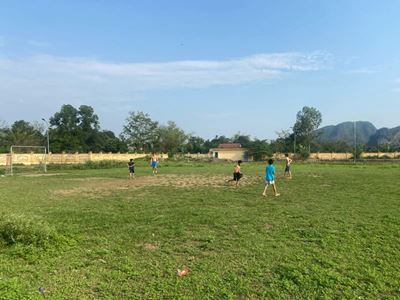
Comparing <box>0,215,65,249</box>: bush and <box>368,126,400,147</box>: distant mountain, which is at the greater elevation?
<box>368,126,400,147</box>: distant mountain

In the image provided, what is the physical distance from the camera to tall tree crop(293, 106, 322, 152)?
91438mm

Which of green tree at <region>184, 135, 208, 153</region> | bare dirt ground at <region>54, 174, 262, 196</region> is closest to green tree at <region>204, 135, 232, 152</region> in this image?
green tree at <region>184, 135, 208, 153</region>

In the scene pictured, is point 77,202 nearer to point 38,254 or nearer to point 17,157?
point 38,254

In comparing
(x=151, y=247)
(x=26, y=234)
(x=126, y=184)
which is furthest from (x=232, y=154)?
(x=26, y=234)

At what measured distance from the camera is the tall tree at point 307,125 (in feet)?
300

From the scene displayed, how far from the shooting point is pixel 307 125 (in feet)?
300

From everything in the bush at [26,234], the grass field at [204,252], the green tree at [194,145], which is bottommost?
the grass field at [204,252]

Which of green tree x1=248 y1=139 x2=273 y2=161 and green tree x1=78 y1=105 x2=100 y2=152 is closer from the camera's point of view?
green tree x1=248 y1=139 x2=273 y2=161

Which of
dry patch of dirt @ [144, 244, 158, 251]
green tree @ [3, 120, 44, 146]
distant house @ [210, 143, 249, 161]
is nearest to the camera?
dry patch of dirt @ [144, 244, 158, 251]

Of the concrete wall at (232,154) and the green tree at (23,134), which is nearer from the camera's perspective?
the green tree at (23,134)

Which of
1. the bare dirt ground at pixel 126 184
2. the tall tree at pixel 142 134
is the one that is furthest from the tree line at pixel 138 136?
the bare dirt ground at pixel 126 184

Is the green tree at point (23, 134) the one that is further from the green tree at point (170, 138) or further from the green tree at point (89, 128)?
the green tree at point (170, 138)

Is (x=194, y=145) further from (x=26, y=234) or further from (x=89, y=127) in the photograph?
(x=26, y=234)

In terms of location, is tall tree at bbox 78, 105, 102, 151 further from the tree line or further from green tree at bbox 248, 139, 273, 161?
green tree at bbox 248, 139, 273, 161
